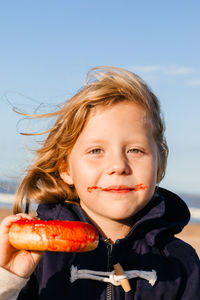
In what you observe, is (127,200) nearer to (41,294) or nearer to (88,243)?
(88,243)

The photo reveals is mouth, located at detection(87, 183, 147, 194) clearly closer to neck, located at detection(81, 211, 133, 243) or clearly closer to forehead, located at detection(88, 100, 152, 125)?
neck, located at detection(81, 211, 133, 243)

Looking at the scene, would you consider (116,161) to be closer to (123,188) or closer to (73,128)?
(123,188)

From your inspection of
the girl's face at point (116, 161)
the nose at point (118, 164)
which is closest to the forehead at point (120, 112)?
the girl's face at point (116, 161)

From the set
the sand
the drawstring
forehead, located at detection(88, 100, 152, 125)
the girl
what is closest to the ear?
the girl

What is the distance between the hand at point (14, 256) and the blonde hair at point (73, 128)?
3.12 ft

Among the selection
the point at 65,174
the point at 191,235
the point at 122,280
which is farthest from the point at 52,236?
the point at 191,235

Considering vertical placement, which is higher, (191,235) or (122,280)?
(122,280)

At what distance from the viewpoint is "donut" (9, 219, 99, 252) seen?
3037 millimetres

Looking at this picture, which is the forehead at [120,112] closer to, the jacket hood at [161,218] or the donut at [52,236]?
the jacket hood at [161,218]

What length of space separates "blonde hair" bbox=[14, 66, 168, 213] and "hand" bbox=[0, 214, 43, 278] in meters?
0.95

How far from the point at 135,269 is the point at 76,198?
895 mm

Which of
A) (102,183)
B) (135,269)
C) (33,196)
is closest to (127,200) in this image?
(102,183)

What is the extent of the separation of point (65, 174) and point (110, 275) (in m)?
1.08

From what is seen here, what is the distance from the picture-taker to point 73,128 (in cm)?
398
